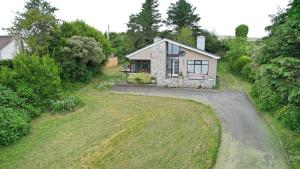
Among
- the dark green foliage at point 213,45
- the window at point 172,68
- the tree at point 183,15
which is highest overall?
the tree at point 183,15

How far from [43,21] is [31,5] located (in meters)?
2.42

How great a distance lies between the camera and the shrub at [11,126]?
539 inches

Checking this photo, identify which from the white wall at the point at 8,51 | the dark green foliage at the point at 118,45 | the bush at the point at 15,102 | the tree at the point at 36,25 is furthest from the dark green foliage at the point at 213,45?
the bush at the point at 15,102

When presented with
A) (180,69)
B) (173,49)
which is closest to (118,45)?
A: (173,49)

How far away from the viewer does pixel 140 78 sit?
91.7 ft

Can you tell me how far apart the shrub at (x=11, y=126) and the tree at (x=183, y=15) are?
126 feet

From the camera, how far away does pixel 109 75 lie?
32969 millimetres

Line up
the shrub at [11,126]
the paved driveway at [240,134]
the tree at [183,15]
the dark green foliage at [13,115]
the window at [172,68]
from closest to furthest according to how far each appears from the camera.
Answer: the paved driveway at [240,134]
the shrub at [11,126]
the dark green foliage at [13,115]
the window at [172,68]
the tree at [183,15]

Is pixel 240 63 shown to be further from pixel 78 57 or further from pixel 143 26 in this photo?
pixel 78 57

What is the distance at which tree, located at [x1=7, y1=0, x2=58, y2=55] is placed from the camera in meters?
25.0

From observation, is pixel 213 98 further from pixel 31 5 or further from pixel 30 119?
pixel 31 5

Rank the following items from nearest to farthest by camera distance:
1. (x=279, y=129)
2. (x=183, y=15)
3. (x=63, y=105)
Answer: (x=279, y=129) → (x=63, y=105) → (x=183, y=15)

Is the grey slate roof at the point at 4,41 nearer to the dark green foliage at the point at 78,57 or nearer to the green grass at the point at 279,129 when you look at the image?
the dark green foliage at the point at 78,57

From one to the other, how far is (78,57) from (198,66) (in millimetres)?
11791
